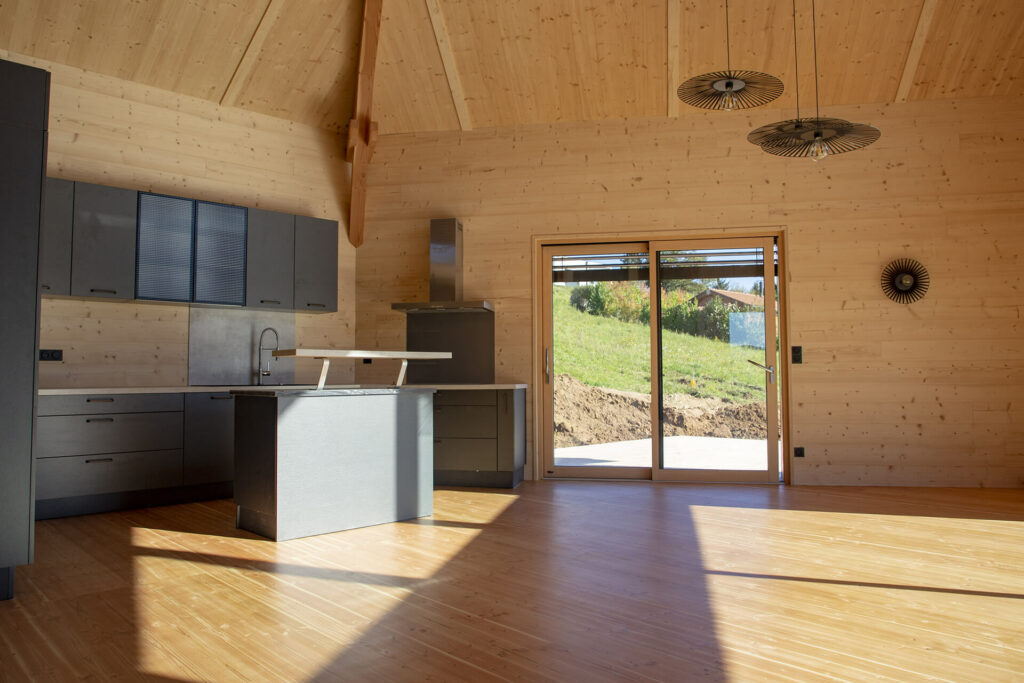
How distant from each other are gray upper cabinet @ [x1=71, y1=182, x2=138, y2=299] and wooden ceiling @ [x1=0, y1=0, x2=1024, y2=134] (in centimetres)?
103

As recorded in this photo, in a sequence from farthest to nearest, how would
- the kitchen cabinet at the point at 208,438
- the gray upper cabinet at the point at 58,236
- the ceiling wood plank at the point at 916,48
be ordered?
the ceiling wood plank at the point at 916,48, the kitchen cabinet at the point at 208,438, the gray upper cabinet at the point at 58,236

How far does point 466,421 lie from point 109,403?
245cm

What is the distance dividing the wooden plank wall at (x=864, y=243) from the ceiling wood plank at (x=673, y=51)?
16 cm

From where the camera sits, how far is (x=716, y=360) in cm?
598

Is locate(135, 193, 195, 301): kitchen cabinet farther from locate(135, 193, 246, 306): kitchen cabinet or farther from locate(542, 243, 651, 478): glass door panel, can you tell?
locate(542, 243, 651, 478): glass door panel

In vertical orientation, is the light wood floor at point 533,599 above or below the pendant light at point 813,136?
below

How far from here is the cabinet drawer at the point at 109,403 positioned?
174 inches

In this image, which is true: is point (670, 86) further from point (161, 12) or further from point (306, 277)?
point (161, 12)

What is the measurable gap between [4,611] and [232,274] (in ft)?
10.6


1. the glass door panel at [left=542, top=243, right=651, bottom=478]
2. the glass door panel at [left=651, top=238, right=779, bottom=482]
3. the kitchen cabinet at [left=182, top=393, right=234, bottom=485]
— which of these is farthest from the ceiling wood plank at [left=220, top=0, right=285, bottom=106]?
the glass door panel at [left=651, top=238, right=779, bottom=482]

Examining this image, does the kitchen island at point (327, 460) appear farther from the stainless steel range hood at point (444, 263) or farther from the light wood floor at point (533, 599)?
the stainless steel range hood at point (444, 263)

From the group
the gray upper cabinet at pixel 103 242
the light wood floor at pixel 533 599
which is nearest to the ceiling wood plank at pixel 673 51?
the light wood floor at pixel 533 599

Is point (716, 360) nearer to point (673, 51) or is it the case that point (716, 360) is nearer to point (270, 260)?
point (673, 51)

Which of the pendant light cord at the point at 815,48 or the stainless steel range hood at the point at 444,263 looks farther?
the stainless steel range hood at the point at 444,263
